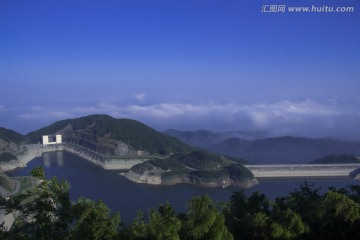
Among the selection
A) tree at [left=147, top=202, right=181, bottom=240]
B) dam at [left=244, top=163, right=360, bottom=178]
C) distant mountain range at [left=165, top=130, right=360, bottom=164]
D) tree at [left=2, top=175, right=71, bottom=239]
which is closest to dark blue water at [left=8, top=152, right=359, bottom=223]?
dam at [left=244, top=163, right=360, bottom=178]

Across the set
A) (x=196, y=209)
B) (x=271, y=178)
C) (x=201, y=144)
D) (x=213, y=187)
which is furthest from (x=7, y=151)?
(x=196, y=209)

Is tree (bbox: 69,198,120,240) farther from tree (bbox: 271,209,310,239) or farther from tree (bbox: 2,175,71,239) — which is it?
tree (bbox: 271,209,310,239)

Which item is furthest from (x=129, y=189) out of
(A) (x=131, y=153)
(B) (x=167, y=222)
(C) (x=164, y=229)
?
(C) (x=164, y=229)

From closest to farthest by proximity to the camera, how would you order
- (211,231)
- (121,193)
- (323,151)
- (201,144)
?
(211,231) → (121,193) → (323,151) → (201,144)

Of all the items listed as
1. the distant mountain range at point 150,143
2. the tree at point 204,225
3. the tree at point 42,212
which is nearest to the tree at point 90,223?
the tree at point 42,212

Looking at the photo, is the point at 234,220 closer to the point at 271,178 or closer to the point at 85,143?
the point at 271,178

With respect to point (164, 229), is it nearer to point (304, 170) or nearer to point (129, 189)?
point (129, 189)
